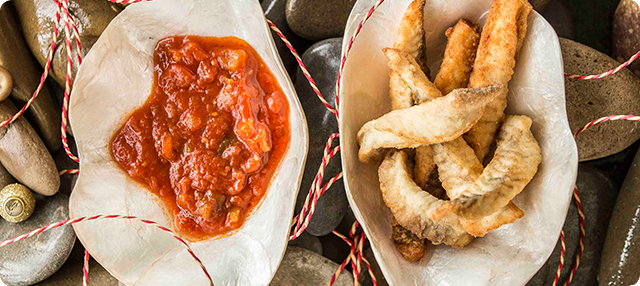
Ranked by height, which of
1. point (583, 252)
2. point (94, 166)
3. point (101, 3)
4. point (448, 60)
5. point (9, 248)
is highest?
point (101, 3)

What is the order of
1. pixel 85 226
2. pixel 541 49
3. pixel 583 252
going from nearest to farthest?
1. pixel 541 49
2. pixel 85 226
3. pixel 583 252

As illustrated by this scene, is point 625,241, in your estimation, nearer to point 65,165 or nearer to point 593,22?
point 593,22

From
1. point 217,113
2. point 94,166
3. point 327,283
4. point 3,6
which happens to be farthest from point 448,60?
point 3,6

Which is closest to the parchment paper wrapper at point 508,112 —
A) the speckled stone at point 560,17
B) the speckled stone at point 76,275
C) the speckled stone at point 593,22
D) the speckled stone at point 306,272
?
the speckled stone at point 306,272

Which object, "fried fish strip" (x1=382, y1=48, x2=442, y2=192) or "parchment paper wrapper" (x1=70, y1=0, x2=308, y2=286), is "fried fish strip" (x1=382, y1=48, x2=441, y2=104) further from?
"parchment paper wrapper" (x1=70, y1=0, x2=308, y2=286)

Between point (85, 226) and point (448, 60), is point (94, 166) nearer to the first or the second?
point (85, 226)

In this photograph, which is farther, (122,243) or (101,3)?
(101,3)

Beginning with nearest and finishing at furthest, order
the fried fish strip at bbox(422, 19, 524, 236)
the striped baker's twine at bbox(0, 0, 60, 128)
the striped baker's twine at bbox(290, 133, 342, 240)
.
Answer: the fried fish strip at bbox(422, 19, 524, 236) < the striped baker's twine at bbox(290, 133, 342, 240) < the striped baker's twine at bbox(0, 0, 60, 128)

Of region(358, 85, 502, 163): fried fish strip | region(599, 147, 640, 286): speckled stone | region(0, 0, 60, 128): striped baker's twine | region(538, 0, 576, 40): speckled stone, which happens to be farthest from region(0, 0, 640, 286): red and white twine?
region(538, 0, 576, 40): speckled stone
